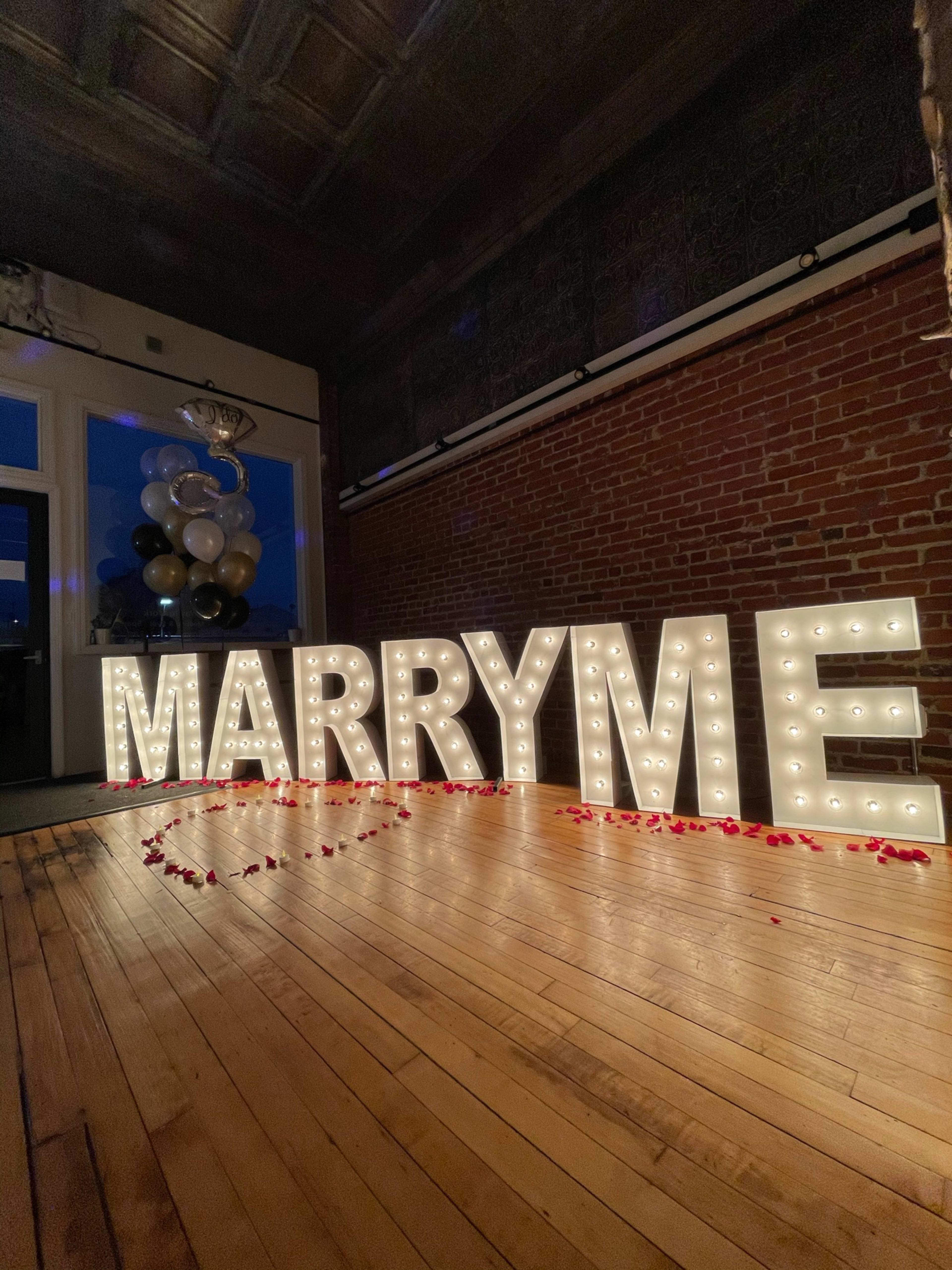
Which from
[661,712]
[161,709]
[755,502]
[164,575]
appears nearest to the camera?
[661,712]

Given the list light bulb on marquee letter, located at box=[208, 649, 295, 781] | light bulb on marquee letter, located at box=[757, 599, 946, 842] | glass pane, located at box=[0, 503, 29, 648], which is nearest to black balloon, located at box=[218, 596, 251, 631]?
light bulb on marquee letter, located at box=[208, 649, 295, 781]

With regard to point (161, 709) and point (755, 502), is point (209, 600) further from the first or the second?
point (755, 502)

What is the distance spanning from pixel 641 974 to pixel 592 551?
2294 millimetres

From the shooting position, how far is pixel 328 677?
4.44 metres

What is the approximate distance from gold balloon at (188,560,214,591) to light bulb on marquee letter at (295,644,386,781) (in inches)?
47.8

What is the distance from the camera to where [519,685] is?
9.20 feet

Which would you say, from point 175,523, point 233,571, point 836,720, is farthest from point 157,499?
point 836,720

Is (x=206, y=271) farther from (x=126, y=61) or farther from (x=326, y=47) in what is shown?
(x=326, y=47)

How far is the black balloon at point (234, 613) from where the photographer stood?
3.91m

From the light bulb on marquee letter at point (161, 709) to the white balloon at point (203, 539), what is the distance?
2.75ft

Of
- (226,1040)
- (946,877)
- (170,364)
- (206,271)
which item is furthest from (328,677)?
(946,877)

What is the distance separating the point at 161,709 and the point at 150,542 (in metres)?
1.25

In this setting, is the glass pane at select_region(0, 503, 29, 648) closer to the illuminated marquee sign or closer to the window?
the window

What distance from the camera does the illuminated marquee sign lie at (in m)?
1.96
